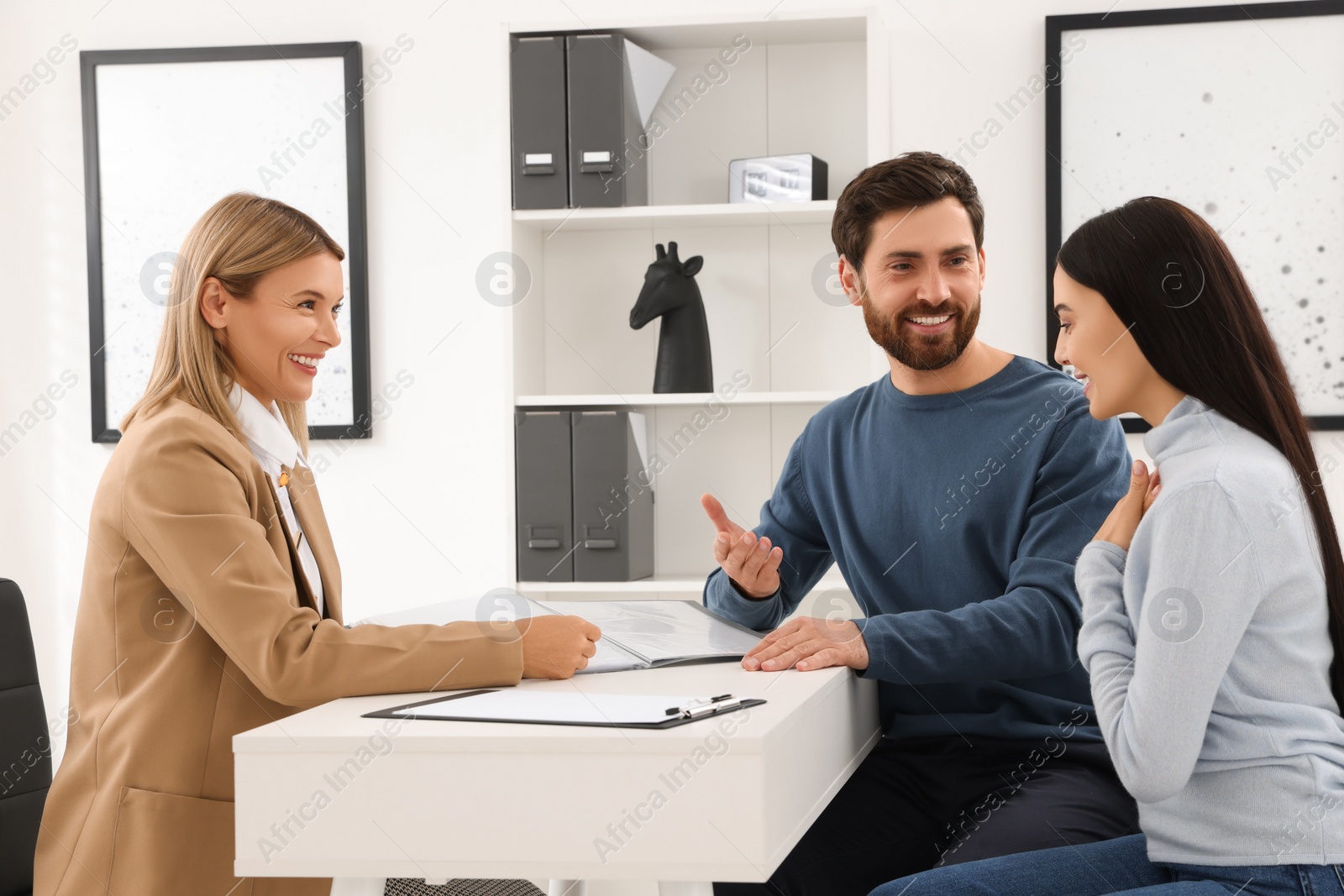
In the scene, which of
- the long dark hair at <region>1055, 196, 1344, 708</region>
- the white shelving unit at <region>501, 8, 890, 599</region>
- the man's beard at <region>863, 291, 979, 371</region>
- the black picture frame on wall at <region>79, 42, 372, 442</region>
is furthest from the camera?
the black picture frame on wall at <region>79, 42, 372, 442</region>

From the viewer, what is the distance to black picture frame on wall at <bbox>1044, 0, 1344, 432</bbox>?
8.09 feet

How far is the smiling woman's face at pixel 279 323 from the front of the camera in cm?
144

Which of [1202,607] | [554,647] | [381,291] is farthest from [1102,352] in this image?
[381,291]

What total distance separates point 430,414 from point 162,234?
2.62 ft

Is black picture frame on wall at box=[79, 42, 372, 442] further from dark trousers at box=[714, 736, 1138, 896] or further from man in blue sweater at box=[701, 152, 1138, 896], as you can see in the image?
dark trousers at box=[714, 736, 1138, 896]

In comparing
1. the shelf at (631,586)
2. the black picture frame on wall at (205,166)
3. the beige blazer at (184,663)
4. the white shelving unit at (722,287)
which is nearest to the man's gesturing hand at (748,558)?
the beige blazer at (184,663)

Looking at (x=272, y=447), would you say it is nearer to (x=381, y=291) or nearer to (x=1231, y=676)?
(x=1231, y=676)

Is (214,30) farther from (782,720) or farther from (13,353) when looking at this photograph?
(782,720)

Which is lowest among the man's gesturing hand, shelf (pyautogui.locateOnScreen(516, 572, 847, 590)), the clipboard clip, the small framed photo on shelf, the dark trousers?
the dark trousers

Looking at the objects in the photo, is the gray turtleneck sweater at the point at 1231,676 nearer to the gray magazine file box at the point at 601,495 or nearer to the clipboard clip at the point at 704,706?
the clipboard clip at the point at 704,706

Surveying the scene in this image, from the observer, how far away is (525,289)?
8.46ft

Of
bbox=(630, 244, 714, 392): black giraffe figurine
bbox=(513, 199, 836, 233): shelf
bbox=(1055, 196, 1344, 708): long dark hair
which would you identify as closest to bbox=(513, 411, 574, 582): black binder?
bbox=(630, 244, 714, 392): black giraffe figurine

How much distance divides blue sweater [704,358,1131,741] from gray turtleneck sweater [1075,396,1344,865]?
303 millimetres

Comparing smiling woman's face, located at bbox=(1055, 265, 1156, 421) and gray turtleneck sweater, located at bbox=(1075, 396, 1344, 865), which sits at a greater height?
smiling woman's face, located at bbox=(1055, 265, 1156, 421)
